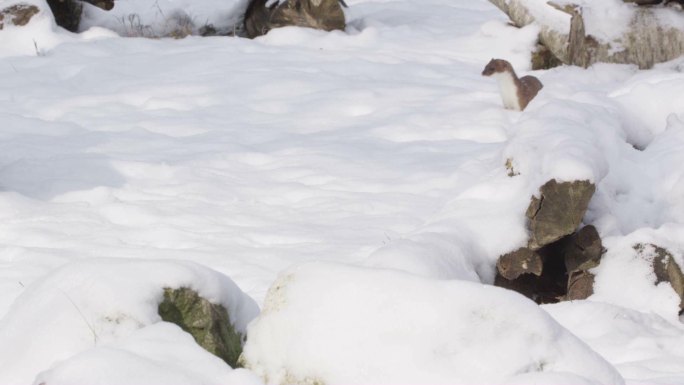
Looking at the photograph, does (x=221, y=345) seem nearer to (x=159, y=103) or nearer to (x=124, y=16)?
(x=159, y=103)

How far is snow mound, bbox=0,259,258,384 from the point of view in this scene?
2.85m

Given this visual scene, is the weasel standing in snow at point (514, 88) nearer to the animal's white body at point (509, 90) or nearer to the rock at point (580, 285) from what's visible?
the animal's white body at point (509, 90)

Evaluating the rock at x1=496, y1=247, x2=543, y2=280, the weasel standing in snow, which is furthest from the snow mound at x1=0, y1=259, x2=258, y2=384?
the weasel standing in snow

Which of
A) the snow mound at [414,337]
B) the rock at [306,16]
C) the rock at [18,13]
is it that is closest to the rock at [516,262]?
the snow mound at [414,337]

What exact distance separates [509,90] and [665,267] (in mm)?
3076

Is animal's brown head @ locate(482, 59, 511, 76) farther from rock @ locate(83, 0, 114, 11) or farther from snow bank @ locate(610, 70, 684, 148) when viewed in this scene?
rock @ locate(83, 0, 114, 11)

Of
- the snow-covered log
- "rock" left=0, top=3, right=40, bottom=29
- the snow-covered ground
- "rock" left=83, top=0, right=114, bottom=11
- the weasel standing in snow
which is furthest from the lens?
"rock" left=83, top=0, right=114, bottom=11

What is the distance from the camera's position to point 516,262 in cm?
474

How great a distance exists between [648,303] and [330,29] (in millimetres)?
6134

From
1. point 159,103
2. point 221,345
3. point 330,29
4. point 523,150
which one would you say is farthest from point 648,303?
point 330,29

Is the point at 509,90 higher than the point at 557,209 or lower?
lower

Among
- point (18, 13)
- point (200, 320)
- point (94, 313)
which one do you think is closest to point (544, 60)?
point (18, 13)

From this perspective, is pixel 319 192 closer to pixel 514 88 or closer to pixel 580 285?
pixel 580 285

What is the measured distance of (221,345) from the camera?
3.14 metres
